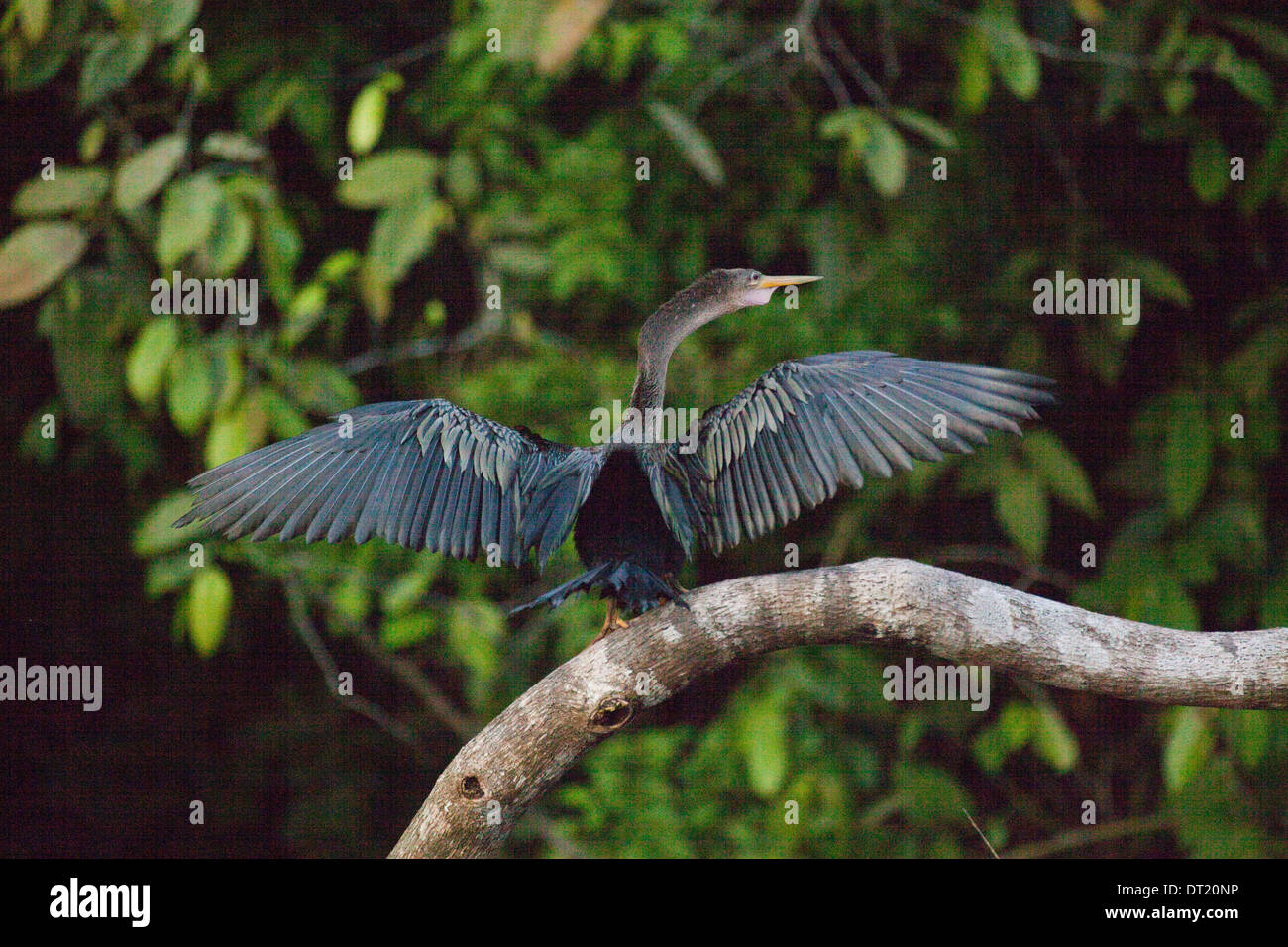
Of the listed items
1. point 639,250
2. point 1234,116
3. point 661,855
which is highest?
point 1234,116

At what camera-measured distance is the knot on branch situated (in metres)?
2.02

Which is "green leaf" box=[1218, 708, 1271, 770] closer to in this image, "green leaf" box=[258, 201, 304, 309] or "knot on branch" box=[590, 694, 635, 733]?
A: "knot on branch" box=[590, 694, 635, 733]

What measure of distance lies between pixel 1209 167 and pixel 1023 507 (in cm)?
107

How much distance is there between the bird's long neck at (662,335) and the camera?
239cm

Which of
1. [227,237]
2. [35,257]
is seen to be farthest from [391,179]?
[35,257]

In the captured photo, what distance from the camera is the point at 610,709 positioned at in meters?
2.03

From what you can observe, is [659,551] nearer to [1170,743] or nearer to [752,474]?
[752,474]

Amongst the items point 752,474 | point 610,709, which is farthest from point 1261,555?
point 610,709

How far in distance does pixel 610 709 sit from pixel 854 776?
7.59 ft

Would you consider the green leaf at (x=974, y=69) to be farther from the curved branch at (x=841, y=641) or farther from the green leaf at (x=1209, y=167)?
the curved branch at (x=841, y=641)

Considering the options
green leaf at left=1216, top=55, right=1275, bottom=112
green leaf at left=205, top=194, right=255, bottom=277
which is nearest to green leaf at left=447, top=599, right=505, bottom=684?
green leaf at left=205, top=194, right=255, bottom=277

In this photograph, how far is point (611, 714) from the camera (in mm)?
2039

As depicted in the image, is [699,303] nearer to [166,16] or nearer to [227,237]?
[227,237]

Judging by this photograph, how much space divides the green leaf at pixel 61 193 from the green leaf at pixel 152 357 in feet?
1.17
